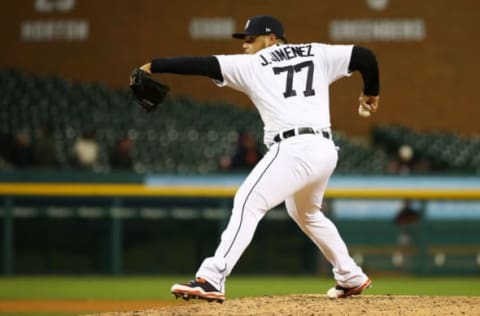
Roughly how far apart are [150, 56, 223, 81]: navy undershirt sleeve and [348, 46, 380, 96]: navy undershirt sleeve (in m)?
0.72

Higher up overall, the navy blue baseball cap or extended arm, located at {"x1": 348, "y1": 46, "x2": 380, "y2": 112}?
the navy blue baseball cap

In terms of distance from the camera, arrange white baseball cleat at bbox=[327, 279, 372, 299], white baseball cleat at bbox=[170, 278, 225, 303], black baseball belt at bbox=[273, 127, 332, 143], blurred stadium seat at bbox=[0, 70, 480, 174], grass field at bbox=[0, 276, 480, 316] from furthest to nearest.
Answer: blurred stadium seat at bbox=[0, 70, 480, 174]
grass field at bbox=[0, 276, 480, 316]
white baseball cleat at bbox=[327, 279, 372, 299]
black baseball belt at bbox=[273, 127, 332, 143]
white baseball cleat at bbox=[170, 278, 225, 303]

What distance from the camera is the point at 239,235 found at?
194 inches

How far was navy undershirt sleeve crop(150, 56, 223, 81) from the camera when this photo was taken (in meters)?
4.96

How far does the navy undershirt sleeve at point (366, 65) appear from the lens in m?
5.23

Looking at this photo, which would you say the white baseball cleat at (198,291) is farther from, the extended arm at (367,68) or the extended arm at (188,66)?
the extended arm at (367,68)

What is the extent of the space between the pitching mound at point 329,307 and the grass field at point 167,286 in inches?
116

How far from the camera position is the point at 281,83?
16.6 ft

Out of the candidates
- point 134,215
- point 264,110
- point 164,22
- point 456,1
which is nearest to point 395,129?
point 456,1

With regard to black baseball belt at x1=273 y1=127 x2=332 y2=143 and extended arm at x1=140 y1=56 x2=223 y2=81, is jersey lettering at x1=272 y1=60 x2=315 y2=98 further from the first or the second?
extended arm at x1=140 y1=56 x2=223 y2=81

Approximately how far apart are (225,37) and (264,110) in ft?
46.3

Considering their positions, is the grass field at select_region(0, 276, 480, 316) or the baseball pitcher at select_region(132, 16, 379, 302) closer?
the baseball pitcher at select_region(132, 16, 379, 302)

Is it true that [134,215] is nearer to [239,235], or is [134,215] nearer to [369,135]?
[239,235]

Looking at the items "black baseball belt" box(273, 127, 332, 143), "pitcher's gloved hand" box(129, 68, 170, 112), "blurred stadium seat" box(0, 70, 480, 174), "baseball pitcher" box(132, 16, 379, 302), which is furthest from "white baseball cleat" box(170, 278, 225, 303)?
"blurred stadium seat" box(0, 70, 480, 174)
